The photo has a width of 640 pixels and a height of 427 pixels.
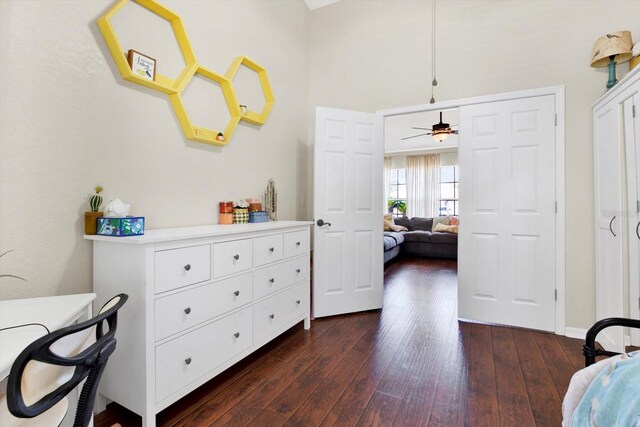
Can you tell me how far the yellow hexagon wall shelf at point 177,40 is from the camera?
5.20 ft

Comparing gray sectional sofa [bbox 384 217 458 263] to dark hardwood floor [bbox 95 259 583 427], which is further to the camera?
gray sectional sofa [bbox 384 217 458 263]

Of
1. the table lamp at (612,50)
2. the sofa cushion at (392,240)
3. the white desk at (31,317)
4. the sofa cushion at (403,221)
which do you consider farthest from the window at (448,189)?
the white desk at (31,317)

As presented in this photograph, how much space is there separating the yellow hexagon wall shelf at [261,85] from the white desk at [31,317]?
5.92 ft

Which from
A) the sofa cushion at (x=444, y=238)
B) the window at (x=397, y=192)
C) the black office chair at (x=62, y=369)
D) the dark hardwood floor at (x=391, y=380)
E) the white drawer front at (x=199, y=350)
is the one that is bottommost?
the dark hardwood floor at (x=391, y=380)

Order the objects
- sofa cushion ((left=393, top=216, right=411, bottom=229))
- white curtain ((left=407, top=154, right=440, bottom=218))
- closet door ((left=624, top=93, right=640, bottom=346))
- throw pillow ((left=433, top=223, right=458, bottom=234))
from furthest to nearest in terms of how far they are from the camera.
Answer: white curtain ((left=407, top=154, right=440, bottom=218)) < sofa cushion ((left=393, top=216, right=411, bottom=229)) < throw pillow ((left=433, top=223, right=458, bottom=234)) < closet door ((left=624, top=93, right=640, bottom=346))

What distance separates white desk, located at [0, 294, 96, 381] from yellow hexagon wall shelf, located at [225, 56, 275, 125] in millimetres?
1805

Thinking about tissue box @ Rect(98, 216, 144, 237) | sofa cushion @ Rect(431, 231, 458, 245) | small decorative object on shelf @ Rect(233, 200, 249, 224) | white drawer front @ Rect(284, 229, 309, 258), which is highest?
small decorative object on shelf @ Rect(233, 200, 249, 224)

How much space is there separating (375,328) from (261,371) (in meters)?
1.17

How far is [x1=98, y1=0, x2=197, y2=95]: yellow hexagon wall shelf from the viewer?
1584 millimetres

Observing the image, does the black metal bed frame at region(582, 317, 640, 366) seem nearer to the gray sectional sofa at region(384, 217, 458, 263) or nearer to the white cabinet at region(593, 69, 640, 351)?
the white cabinet at region(593, 69, 640, 351)

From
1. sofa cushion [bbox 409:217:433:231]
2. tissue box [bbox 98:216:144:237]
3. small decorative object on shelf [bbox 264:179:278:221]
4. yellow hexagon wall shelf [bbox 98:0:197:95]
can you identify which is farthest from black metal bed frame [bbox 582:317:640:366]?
sofa cushion [bbox 409:217:433:231]

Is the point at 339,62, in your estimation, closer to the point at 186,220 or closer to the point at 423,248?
the point at 186,220

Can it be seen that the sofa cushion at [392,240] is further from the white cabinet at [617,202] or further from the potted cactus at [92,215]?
the potted cactus at [92,215]

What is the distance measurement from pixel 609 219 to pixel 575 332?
3.38 feet
